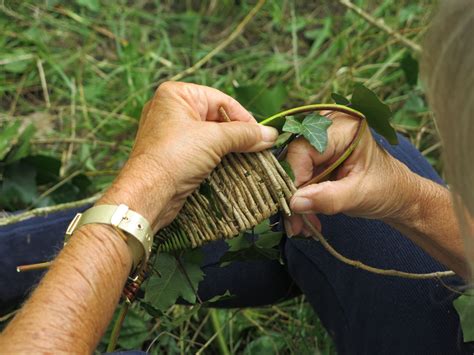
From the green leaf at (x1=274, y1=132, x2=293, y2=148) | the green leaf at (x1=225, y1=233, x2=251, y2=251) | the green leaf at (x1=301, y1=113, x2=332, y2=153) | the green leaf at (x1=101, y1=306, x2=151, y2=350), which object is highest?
the green leaf at (x1=301, y1=113, x2=332, y2=153)

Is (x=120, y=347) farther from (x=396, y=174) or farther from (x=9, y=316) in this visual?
(x=396, y=174)

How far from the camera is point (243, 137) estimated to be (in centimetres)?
83

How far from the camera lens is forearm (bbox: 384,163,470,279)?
95 centimetres

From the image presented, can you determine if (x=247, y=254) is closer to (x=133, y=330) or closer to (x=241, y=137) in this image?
(x=241, y=137)

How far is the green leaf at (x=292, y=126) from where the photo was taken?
34.1 inches

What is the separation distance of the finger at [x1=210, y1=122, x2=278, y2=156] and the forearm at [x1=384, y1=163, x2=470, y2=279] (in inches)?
8.2

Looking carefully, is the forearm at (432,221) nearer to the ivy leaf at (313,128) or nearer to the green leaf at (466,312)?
the green leaf at (466,312)

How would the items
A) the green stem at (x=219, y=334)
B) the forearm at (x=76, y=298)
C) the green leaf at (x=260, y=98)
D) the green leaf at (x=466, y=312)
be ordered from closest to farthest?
the forearm at (x=76, y=298) < the green leaf at (x=466, y=312) < the green leaf at (x=260, y=98) < the green stem at (x=219, y=334)

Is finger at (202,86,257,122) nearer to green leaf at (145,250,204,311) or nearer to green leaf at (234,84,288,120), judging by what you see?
green leaf at (145,250,204,311)

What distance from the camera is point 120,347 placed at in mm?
1395

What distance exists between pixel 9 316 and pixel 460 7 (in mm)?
951

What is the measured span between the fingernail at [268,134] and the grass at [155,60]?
83 centimetres

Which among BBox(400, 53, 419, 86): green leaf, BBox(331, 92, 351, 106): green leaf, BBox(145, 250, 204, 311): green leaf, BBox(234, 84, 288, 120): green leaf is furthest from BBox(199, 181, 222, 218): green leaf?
BBox(400, 53, 419, 86): green leaf

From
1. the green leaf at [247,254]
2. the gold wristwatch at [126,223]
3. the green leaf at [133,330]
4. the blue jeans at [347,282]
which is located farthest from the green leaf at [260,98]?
the gold wristwatch at [126,223]
